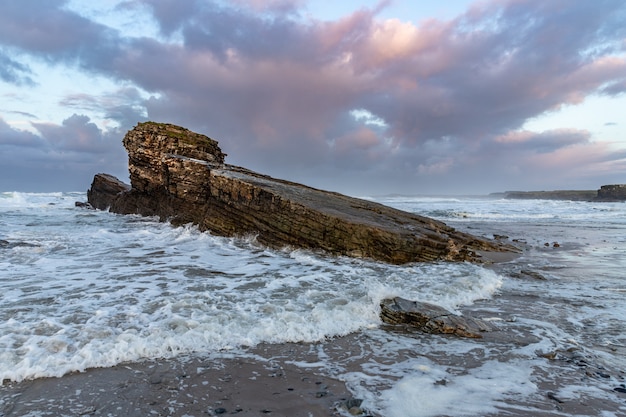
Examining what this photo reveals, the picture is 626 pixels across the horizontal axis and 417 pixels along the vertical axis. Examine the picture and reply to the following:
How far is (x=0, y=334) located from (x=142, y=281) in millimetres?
3445

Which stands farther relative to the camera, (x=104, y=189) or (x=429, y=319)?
(x=104, y=189)

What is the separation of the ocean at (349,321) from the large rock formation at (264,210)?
114 cm

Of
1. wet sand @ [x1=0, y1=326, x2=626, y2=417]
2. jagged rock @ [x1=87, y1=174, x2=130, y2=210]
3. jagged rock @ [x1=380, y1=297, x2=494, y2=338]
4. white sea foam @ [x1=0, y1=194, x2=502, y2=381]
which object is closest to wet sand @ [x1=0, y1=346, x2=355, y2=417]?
wet sand @ [x1=0, y1=326, x2=626, y2=417]

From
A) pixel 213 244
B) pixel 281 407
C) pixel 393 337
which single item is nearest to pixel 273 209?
pixel 213 244

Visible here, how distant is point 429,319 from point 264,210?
9.57 metres

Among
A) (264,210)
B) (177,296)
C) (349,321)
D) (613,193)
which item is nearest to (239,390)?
(349,321)

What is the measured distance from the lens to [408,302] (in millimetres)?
6996

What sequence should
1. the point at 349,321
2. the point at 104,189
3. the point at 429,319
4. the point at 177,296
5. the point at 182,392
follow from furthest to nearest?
the point at 104,189
the point at 177,296
the point at 349,321
the point at 429,319
the point at 182,392

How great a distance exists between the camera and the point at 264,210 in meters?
14.8

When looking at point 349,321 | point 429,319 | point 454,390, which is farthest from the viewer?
point 349,321

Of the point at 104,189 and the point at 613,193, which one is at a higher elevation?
the point at 613,193

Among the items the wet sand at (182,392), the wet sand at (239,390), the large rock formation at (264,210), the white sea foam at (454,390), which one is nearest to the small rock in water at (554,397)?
the wet sand at (239,390)

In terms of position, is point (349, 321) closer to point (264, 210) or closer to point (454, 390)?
point (454, 390)

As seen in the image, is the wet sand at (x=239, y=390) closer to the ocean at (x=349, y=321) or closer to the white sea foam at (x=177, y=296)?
the ocean at (x=349, y=321)
